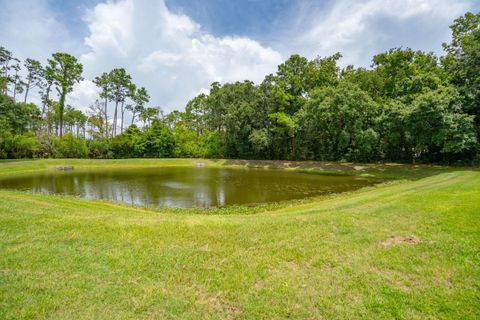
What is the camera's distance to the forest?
72.4 feet

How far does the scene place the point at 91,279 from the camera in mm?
3760

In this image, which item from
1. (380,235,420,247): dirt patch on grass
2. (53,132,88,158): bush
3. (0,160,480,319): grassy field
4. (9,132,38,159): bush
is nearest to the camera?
(0,160,480,319): grassy field

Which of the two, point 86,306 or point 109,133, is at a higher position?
point 109,133

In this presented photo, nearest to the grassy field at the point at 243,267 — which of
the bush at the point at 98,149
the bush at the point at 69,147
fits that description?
the bush at the point at 69,147

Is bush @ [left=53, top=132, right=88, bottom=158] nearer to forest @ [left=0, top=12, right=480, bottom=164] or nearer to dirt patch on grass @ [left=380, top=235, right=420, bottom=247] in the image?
forest @ [left=0, top=12, right=480, bottom=164]

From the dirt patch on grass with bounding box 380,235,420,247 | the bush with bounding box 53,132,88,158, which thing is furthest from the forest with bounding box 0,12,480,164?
the dirt patch on grass with bounding box 380,235,420,247

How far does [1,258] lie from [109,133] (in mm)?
52273

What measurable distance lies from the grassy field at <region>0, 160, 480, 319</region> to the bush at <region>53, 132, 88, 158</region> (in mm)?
40577

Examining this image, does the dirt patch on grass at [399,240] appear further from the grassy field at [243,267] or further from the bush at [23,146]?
the bush at [23,146]

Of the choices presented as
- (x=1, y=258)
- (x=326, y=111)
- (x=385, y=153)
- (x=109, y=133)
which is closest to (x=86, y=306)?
(x=1, y=258)

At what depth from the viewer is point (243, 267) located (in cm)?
420

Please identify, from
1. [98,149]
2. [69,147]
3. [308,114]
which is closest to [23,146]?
[69,147]

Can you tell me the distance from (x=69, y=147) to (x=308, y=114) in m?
38.2

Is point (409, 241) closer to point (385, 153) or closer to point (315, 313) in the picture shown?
point (315, 313)
